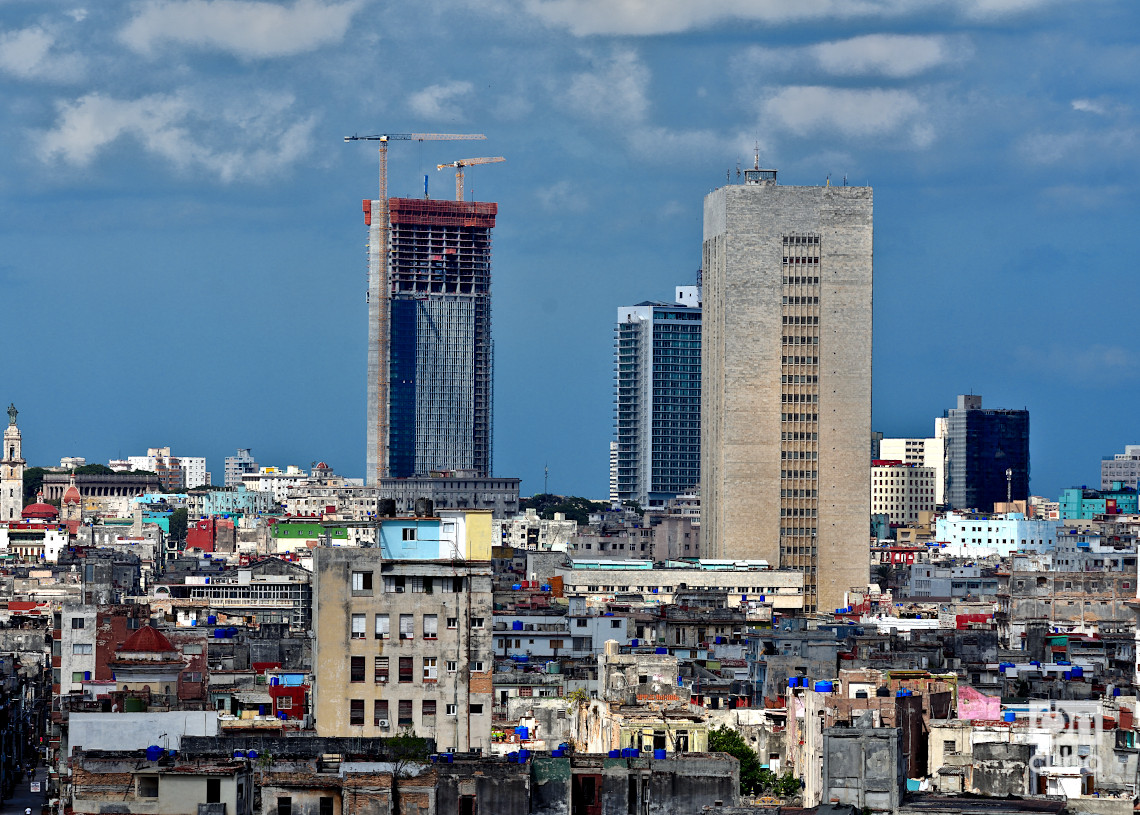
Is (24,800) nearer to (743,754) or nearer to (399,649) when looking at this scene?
(399,649)

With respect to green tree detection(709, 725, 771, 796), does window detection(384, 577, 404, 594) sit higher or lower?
higher

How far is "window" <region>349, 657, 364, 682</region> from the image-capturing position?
84562mm

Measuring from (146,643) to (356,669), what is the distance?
3413 centimetres

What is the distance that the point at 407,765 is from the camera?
66.4m

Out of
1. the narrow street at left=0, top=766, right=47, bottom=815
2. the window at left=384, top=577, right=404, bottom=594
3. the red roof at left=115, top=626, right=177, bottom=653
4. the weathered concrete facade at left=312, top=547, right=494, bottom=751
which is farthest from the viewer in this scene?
the red roof at left=115, top=626, right=177, bottom=653

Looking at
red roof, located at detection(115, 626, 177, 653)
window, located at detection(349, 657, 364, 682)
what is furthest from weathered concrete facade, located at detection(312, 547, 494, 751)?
red roof, located at detection(115, 626, 177, 653)

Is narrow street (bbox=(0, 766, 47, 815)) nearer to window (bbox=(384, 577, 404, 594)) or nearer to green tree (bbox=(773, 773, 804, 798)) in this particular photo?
window (bbox=(384, 577, 404, 594))

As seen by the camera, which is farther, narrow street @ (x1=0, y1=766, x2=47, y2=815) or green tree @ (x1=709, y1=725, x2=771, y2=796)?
narrow street @ (x1=0, y1=766, x2=47, y2=815)

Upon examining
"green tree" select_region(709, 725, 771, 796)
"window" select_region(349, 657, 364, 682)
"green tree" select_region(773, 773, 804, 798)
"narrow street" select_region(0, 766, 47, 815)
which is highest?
"window" select_region(349, 657, 364, 682)

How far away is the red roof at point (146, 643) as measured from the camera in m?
116

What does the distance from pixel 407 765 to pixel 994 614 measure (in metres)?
132

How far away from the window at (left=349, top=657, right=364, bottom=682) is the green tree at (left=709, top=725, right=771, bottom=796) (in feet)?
46.6

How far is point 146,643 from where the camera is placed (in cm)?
11681

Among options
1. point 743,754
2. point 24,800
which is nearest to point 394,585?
point 743,754
